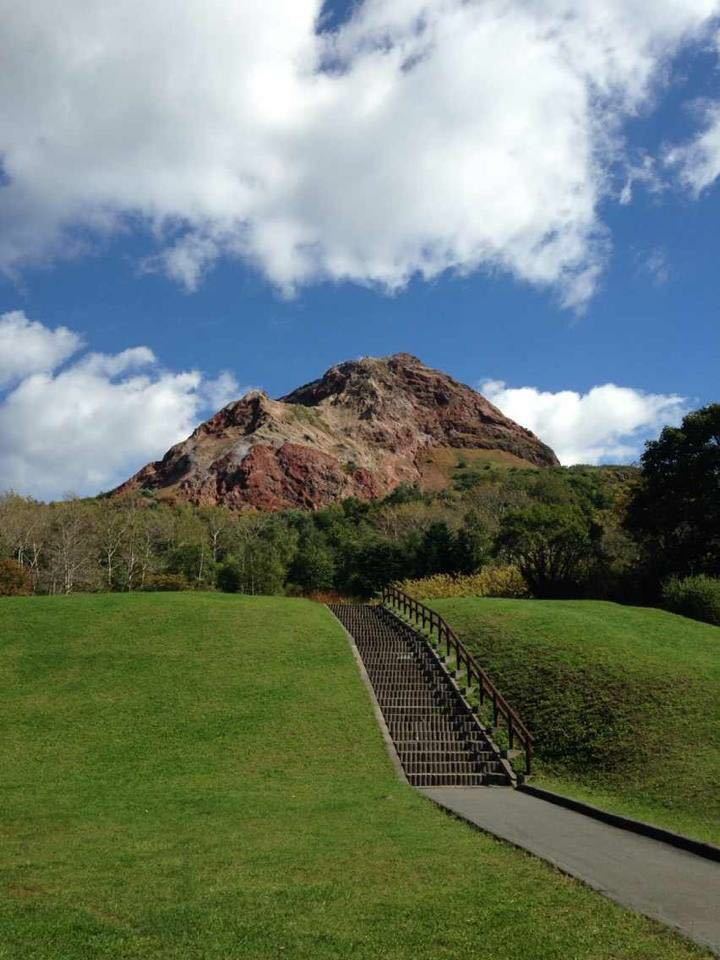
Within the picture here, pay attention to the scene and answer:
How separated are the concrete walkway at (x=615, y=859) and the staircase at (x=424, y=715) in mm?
2249

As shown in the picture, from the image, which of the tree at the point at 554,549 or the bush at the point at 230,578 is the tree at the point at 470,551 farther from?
the bush at the point at 230,578

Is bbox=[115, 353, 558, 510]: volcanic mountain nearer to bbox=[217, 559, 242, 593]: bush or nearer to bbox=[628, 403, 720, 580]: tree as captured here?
bbox=[217, 559, 242, 593]: bush

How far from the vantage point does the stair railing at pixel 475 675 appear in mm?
16953

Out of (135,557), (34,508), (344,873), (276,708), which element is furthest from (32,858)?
(34,508)

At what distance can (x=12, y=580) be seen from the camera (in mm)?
45812

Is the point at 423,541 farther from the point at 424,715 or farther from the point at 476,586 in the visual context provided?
the point at 424,715

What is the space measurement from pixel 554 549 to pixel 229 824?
31876mm

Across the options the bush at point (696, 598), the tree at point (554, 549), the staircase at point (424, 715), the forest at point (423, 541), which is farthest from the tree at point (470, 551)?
the staircase at point (424, 715)

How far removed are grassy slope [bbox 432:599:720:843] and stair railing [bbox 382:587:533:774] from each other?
1.75 feet

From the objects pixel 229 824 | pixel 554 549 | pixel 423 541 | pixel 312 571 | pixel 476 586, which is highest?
pixel 423 541

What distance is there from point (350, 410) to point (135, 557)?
107232mm

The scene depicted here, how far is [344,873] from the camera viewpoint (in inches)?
313

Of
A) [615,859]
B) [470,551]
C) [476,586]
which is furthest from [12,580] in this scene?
[615,859]

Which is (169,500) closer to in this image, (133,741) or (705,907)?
(133,741)
